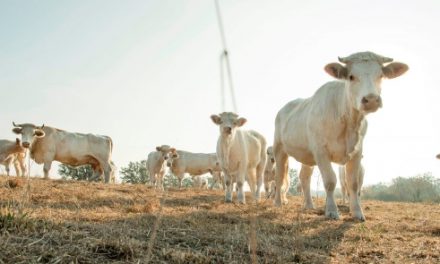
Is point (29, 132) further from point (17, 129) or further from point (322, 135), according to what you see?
point (322, 135)

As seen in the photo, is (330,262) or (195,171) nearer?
(330,262)

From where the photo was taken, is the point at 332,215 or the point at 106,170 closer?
the point at 332,215

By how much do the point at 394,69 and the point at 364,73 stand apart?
90 cm

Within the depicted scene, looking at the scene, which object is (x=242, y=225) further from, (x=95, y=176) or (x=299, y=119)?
(x=95, y=176)

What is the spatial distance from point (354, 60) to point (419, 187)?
48.9 metres

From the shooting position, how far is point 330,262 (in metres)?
4.59

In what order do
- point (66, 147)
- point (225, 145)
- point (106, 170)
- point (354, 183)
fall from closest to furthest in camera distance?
point (354, 183), point (225, 145), point (66, 147), point (106, 170)

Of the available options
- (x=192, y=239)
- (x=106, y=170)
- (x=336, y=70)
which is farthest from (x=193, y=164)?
(x=192, y=239)

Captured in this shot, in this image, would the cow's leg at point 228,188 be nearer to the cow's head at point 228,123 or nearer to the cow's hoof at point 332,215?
the cow's head at point 228,123

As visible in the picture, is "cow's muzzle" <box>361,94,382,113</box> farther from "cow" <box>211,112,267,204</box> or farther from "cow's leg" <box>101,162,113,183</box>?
"cow's leg" <box>101,162,113,183</box>

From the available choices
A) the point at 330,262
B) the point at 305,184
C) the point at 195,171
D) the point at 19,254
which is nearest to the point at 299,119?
the point at 305,184

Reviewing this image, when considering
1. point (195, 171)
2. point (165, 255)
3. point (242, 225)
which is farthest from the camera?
point (195, 171)

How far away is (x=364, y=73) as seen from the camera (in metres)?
7.64

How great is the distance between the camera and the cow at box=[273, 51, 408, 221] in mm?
7637
